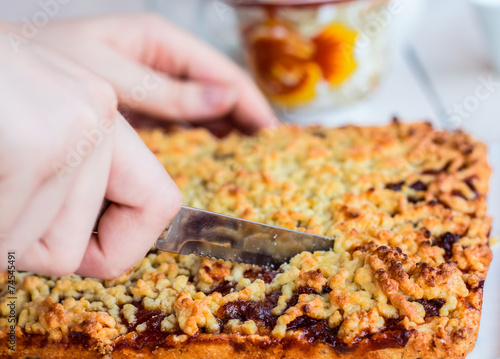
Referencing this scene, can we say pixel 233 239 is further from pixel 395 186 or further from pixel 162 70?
pixel 162 70

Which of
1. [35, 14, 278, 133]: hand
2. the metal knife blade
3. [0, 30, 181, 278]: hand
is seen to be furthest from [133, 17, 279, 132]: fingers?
[0, 30, 181, 278]: hand

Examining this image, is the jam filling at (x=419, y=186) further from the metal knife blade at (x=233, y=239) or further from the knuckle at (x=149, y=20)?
the knuckle at (x=149, y=20)

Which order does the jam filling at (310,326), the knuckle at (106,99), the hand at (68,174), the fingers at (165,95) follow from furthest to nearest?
the fingers at (165,95)
the jam filling at (310,326)
the knuckle at (106,99)
the hand at (68,174)

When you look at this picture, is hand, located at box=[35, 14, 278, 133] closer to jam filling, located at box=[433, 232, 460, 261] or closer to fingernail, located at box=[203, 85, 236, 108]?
fingernail, located at box=[203, 85, 236, 108]

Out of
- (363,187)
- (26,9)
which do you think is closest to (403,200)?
(363,187)

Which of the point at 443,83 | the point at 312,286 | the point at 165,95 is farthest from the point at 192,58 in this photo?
the point at 312,286

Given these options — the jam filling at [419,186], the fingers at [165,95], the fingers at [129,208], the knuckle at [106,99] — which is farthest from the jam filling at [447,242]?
the fingers at [165,95]
